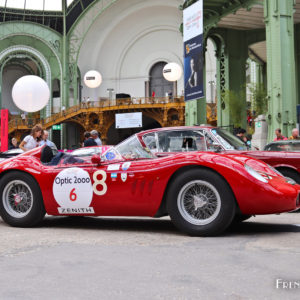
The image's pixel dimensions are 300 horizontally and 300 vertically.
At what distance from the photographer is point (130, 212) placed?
575 centimetres

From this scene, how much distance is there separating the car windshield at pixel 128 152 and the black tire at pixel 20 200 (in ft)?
3.51

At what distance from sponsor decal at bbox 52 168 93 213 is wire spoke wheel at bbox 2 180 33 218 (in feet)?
1.51

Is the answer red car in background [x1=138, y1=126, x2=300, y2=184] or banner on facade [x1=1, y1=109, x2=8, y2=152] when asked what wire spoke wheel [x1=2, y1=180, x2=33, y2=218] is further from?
banner on facade [x1=1, y1=109, x2=8, y2=152]

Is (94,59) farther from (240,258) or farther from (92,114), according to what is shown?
(240,258)

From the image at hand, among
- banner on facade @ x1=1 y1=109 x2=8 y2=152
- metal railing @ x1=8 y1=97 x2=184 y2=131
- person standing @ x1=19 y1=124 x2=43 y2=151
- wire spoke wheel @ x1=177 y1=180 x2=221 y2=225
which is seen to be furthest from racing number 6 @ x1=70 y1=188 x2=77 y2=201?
metal railing @ x1=8 y1=97 x2=184 y2=131

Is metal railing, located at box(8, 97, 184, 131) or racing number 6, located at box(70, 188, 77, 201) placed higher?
metal railing, located at box(8, 97, 184, 131)

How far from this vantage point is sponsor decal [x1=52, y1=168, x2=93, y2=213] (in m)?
6.00

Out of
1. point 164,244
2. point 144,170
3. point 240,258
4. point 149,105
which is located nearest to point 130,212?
point 144,170

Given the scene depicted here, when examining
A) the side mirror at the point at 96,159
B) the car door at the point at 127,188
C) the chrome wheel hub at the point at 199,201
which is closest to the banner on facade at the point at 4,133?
the side mirror at the point at 96,159

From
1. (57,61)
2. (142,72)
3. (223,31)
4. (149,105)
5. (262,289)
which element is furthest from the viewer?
(142,72)

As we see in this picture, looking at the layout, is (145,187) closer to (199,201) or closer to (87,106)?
(199,201)

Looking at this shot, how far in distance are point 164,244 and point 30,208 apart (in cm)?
227

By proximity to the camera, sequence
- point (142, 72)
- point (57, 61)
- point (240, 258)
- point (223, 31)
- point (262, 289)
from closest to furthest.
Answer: point (262, 289) < point (240, 258) < point (223, 31) < point (57, 61) < point (142, 72)

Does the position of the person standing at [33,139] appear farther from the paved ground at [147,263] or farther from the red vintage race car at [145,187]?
the paved ground at [147,263]
